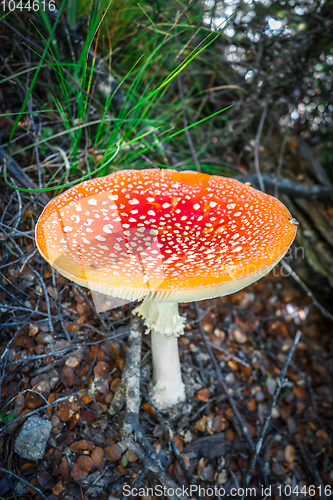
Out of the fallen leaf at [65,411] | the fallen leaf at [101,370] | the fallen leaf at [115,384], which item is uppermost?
the fallen leaf at [101,370]

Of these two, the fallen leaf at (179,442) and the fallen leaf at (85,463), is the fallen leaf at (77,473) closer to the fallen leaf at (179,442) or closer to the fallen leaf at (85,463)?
the fallen leaf at (85,463)

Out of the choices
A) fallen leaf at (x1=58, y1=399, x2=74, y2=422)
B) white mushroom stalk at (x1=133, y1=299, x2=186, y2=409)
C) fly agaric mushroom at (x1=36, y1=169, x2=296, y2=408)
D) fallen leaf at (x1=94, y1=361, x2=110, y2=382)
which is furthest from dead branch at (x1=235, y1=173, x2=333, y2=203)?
fallen leaf at (x1=58, y1=399, x2=74, y2=422)

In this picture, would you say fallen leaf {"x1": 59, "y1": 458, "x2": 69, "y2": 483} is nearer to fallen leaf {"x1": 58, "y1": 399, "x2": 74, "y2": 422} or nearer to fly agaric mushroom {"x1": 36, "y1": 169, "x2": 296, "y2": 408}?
fallen leaf {"x1": 58, "y1": 399, "x2": 74, "y2": 422}

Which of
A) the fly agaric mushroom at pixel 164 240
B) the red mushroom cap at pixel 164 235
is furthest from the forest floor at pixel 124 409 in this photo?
the red mushroom cap at pixel 164 235

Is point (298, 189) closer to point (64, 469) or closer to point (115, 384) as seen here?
point (115, 384)

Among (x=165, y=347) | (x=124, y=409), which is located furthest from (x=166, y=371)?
(x=124, y=409)

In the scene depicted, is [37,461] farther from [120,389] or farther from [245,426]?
[245,426]

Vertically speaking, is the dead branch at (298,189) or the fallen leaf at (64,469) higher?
the dead branch at (298,189)
